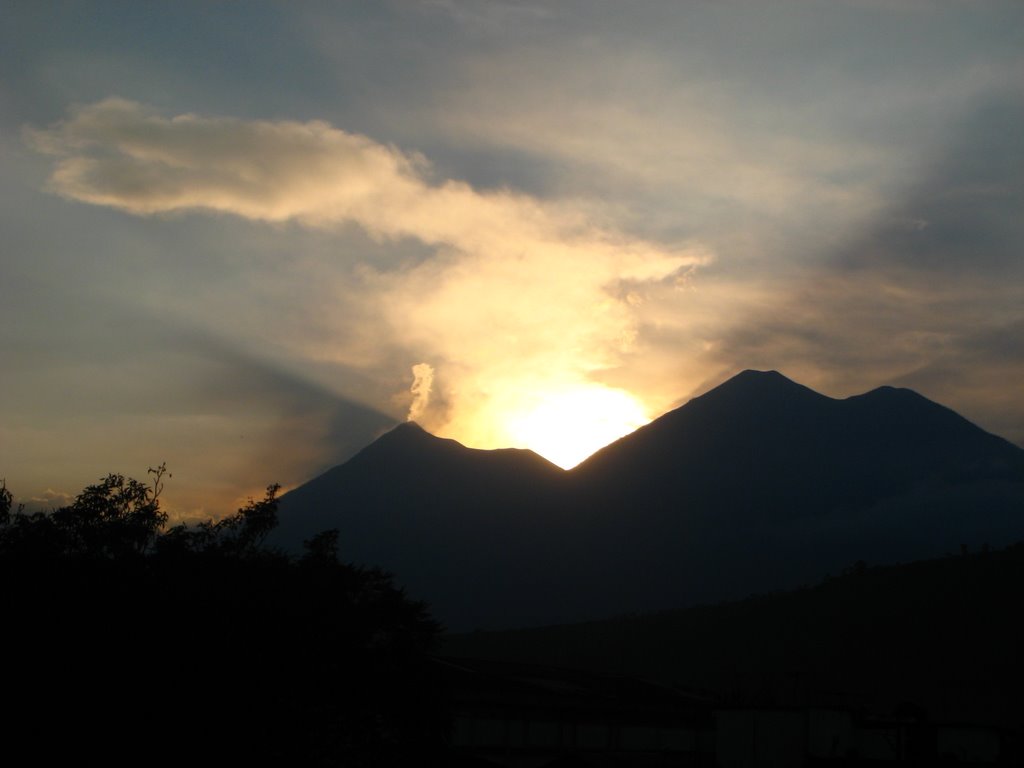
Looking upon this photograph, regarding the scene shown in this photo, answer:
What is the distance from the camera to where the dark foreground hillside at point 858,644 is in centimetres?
9269

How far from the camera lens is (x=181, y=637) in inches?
1128

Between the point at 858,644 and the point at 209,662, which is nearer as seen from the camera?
the point at 209,662

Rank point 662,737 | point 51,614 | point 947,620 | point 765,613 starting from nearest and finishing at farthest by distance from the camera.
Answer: point 51,614 < point 662,737 < point 947,620 < point 765,613

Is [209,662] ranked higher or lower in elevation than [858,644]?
lower

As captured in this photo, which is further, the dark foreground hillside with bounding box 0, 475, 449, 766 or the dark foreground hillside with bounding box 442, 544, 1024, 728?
the dark foreground hillside with bounding box 442, 544, 1024, 728

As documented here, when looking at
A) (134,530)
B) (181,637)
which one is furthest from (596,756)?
(181,637)

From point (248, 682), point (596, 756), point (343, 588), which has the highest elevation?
point (343, 588)

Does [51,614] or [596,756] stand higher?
[51,614]

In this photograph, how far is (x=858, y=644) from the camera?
110 m

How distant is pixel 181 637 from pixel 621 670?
112443 mm

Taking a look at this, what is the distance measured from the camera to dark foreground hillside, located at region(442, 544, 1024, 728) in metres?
92.7

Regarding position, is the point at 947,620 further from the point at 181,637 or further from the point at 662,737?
the point at 181,637

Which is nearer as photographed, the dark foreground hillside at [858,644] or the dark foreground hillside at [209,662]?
the dark foreground hillside at [209,662]

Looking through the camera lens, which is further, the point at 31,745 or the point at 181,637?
the point at 181,637
